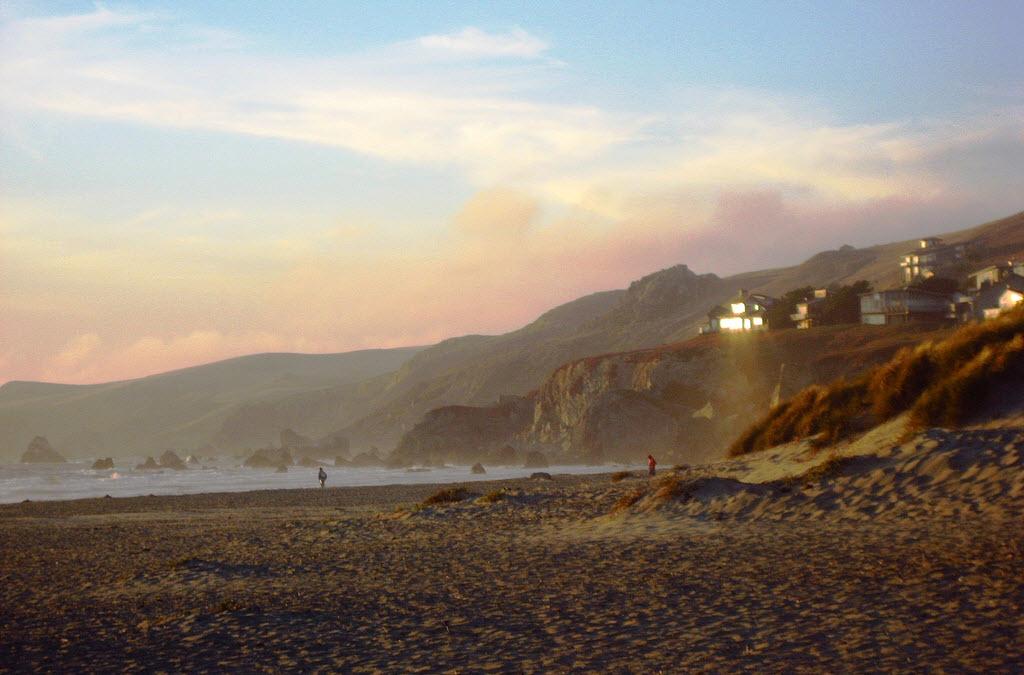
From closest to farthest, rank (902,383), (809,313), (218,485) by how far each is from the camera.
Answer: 1. (902,383)
2. (218,485)
3. (809,313)

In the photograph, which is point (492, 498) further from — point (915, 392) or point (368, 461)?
point (368, 461)

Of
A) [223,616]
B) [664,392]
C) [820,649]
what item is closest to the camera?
[820,649]

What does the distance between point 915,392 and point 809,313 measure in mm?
80908

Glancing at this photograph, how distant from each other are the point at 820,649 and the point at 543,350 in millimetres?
178850

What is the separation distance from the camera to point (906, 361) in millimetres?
28875

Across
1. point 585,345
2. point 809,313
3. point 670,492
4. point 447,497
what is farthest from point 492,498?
point 585,345

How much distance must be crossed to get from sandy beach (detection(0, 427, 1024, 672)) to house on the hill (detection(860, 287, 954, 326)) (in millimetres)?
74266

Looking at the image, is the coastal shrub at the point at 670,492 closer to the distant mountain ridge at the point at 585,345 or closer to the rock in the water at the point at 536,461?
the rock in the water at the point at 536,461

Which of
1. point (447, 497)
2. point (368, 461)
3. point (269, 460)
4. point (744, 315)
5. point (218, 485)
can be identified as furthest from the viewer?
point (269, 460)

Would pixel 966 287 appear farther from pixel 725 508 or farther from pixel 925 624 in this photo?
pixel 925 624

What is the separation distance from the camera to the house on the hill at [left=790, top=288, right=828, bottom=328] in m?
104

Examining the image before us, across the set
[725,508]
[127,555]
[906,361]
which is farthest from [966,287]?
[127,555]

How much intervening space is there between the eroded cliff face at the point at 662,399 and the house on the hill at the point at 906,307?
502 centimetres

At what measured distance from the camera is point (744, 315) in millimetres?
115312
